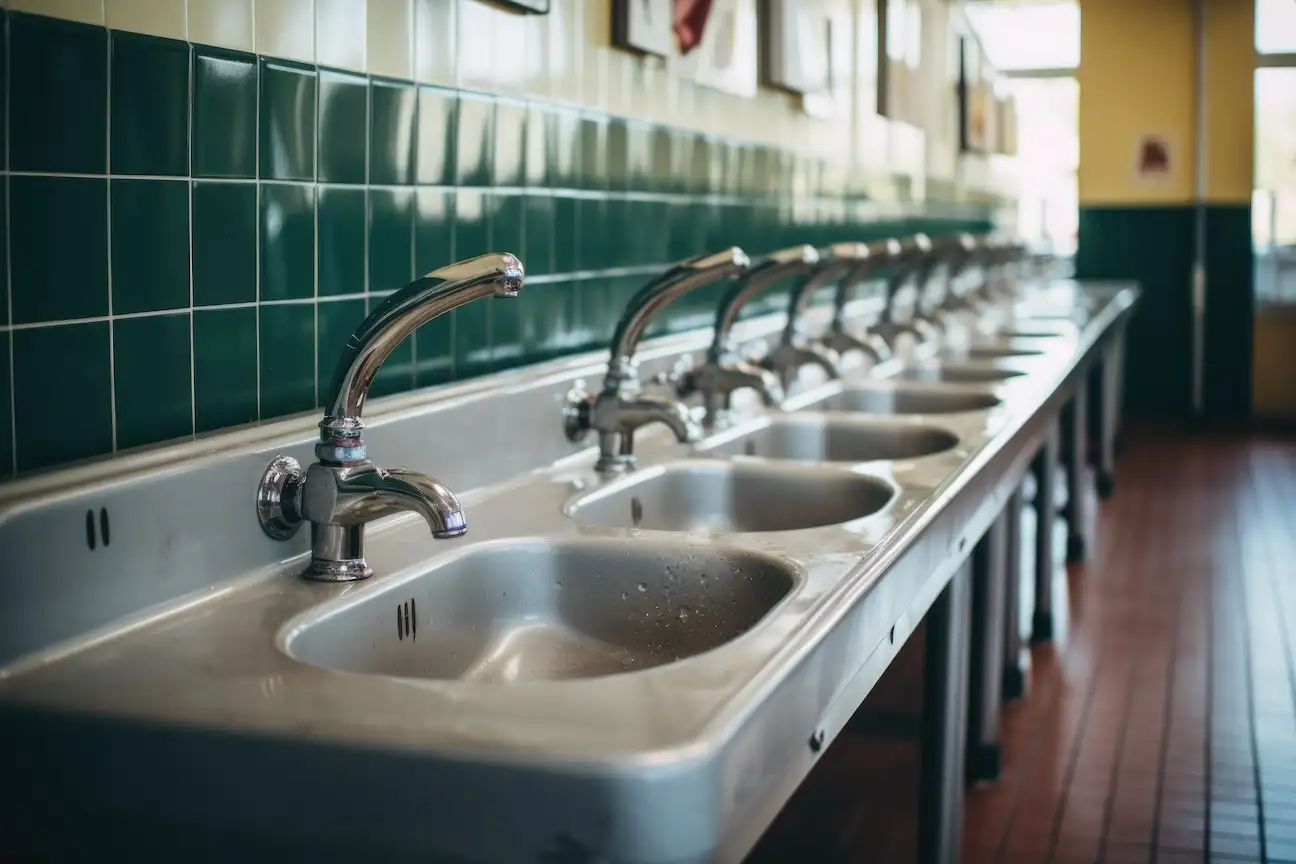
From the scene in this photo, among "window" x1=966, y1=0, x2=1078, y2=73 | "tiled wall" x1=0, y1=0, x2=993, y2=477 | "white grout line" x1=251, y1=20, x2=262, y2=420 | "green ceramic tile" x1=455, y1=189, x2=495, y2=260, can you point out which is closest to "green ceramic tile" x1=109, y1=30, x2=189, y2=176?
"tiled wall" x1=0, y1=0, x2=993, y2=477

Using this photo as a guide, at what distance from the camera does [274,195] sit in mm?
1453

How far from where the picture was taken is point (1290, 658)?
3.82 m

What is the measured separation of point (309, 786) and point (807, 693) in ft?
1.18

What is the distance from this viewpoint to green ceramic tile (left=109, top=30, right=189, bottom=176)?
122 cm

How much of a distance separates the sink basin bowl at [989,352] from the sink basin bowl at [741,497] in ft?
6.08

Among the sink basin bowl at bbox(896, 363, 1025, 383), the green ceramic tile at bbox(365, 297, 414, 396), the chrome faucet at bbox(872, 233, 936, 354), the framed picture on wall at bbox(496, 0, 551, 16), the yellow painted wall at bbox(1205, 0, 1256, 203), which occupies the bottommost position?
the sink basin bowl at bbox(896, 363, 1025, 383)

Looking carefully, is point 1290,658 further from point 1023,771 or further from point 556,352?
point 556,352

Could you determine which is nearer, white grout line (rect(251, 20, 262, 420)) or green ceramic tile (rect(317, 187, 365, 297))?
white grout line (rect(251, 20, 262, 420))

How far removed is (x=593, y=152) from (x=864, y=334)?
102cm

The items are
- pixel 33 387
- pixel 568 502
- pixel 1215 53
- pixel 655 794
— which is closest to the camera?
pixel 655 794

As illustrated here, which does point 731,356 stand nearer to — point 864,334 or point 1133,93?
point 864,334

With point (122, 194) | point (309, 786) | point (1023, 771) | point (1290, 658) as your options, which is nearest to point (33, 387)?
point (122, 194)

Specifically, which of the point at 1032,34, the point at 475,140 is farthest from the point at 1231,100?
the point at 475,140

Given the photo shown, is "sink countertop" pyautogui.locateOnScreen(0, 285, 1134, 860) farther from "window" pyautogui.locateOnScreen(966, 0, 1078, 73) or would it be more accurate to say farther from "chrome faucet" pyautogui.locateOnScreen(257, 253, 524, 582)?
"window" pyautogui.locateOnScreen(966, 0, 1078, 73)
